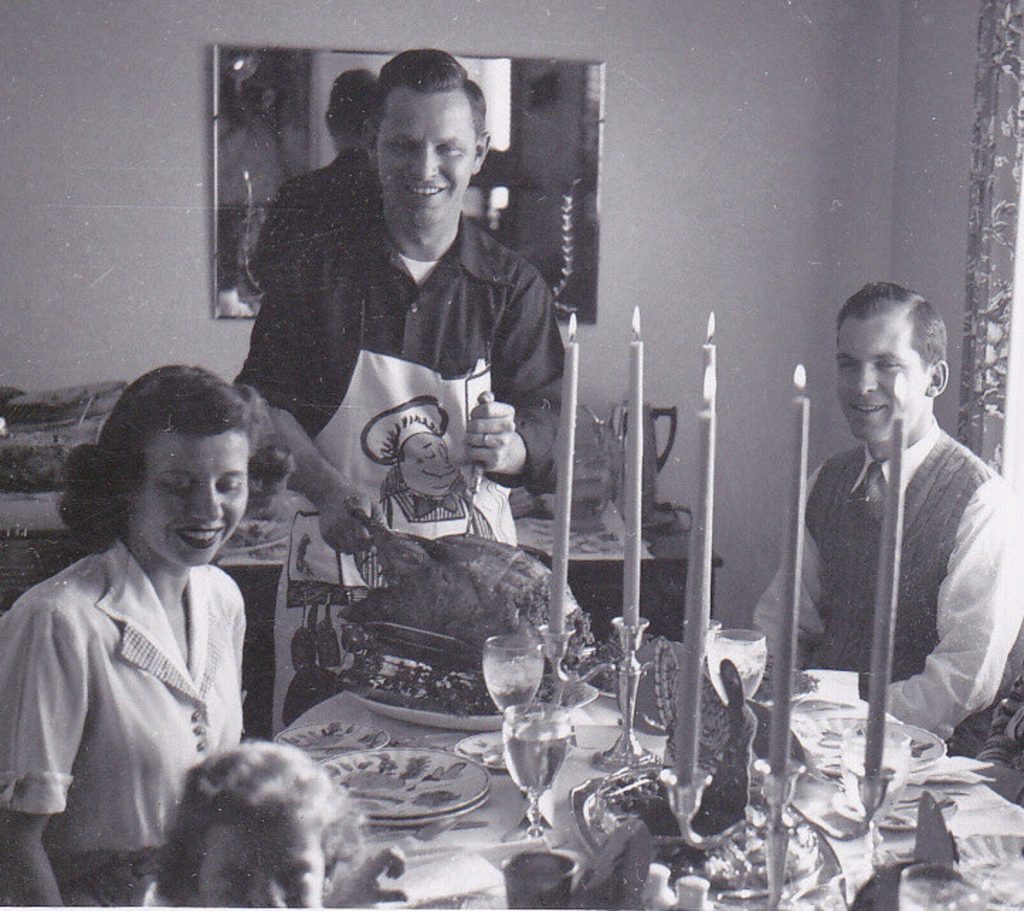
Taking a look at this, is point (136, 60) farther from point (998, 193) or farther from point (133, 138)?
point (998, 193)

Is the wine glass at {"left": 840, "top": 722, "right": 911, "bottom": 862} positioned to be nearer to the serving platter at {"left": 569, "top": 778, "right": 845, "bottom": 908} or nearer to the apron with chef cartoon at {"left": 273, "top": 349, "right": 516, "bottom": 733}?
the serving platter at {"left": 569, "top": 778, "right": 845, "bottom": 908}

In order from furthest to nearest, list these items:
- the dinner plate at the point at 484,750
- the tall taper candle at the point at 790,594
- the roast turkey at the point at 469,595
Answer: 1. the roast turkey at the point at 469,595
2. the dinner plate at the point at 484,750
3. the tall taper candle at the point at 790,594

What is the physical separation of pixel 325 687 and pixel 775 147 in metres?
0.62

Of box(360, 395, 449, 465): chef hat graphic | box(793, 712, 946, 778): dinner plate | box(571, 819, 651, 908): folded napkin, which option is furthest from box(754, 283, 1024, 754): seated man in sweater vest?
box(571, 819, 651, 908): folded napkin

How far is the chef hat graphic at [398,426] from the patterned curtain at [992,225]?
47 centimetres

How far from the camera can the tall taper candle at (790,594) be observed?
43 centimetres

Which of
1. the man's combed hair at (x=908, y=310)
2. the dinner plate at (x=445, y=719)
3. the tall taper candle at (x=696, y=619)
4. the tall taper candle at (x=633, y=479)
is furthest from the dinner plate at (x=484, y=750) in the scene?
the man's combed hair at (x=908, y=310)

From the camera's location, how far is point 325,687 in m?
0.96

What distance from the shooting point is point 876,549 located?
1.01 metres

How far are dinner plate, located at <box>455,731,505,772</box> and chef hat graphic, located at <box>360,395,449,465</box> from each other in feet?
0.88

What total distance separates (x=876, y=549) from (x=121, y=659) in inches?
26.5

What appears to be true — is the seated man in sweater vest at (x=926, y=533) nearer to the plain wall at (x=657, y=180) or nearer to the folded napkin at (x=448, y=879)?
the plain wall at (x=657, y=180)

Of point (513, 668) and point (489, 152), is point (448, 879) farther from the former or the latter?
point (489, 152)

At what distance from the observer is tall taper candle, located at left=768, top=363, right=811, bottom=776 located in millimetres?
427
